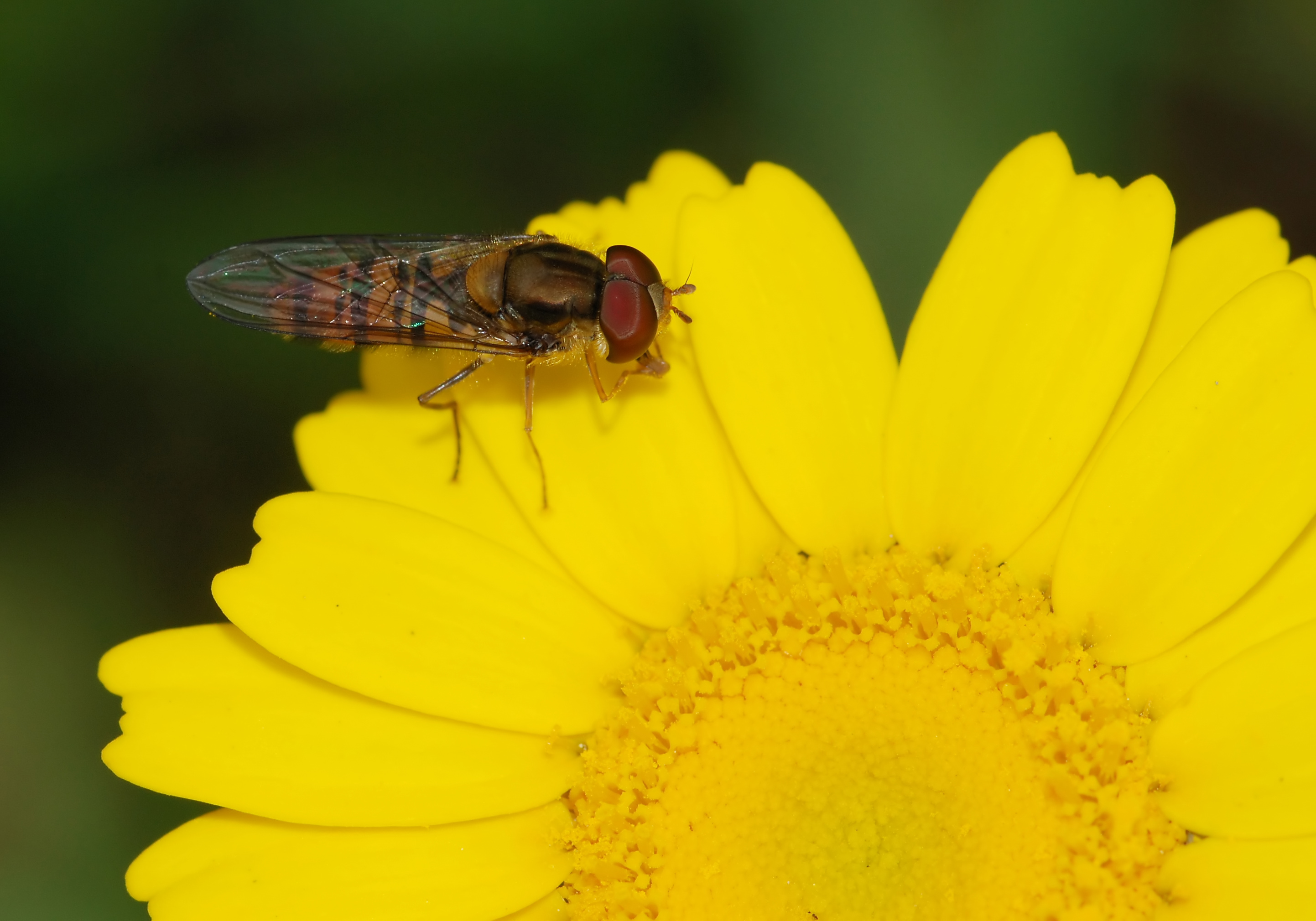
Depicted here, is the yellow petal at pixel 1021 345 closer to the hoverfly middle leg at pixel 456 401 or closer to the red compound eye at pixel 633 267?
the red compound eye at pixel 633 267

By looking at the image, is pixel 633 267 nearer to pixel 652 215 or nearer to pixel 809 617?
pixel 652 215

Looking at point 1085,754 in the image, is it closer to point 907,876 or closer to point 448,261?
point 907,876

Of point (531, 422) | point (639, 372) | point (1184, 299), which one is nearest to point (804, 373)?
point (639, 372)

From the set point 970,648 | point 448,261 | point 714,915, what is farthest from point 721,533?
point 448,261

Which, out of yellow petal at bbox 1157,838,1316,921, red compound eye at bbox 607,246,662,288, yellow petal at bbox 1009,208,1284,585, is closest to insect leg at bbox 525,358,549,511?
red compound eye at bbox 607,246,662,288

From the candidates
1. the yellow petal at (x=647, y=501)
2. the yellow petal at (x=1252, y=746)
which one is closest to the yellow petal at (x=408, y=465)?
the yellow petal at (x=647, y=501)

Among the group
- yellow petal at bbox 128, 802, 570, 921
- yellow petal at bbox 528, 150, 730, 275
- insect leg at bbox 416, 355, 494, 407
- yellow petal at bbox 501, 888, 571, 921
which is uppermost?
yellow petal at bbox 528, 150, 730, 275

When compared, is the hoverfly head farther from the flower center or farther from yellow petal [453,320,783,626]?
Result: the flower center
